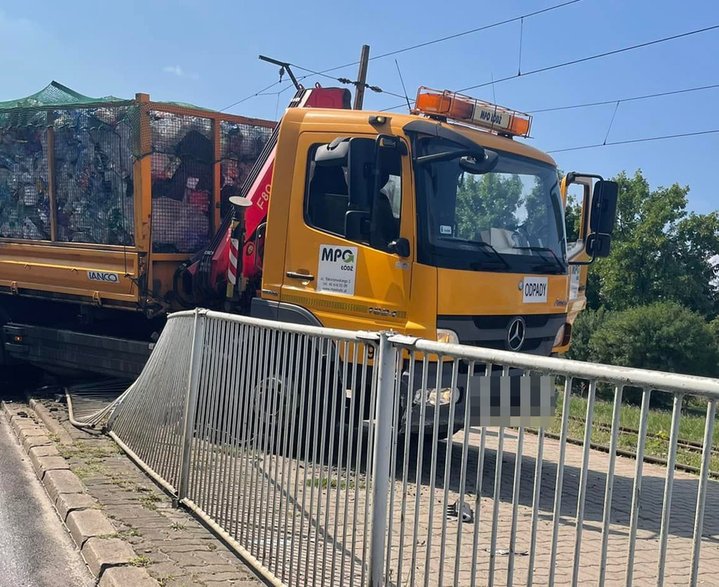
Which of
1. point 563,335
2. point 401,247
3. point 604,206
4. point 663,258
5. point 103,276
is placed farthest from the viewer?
point 663,258

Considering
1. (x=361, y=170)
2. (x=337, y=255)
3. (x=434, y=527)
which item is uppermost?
(x=361, y=170)

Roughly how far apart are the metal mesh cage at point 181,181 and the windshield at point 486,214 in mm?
3371

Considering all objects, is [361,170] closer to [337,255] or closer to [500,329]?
[337,255]

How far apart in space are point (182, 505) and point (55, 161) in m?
5.41

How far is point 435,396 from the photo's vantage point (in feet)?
10.3

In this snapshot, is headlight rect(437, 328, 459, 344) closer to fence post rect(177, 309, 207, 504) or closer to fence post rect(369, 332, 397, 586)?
fence post rect(177, 309, 207, 504)

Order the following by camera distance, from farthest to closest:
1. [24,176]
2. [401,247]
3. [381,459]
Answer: [24,176]
[401,247]
[381,459]

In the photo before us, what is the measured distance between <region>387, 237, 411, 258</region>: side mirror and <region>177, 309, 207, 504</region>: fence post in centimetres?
159

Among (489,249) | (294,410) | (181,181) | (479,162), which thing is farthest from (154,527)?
(181,181)

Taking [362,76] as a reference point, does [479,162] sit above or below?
below

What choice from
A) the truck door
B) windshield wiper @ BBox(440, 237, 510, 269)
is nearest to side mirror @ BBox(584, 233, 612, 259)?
windshield wiper @ BBox(440, 237, 510, 269)

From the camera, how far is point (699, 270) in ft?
166

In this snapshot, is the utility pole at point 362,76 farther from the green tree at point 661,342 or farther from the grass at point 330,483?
the grass at point 330,483

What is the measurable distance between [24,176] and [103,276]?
6.75 ft
